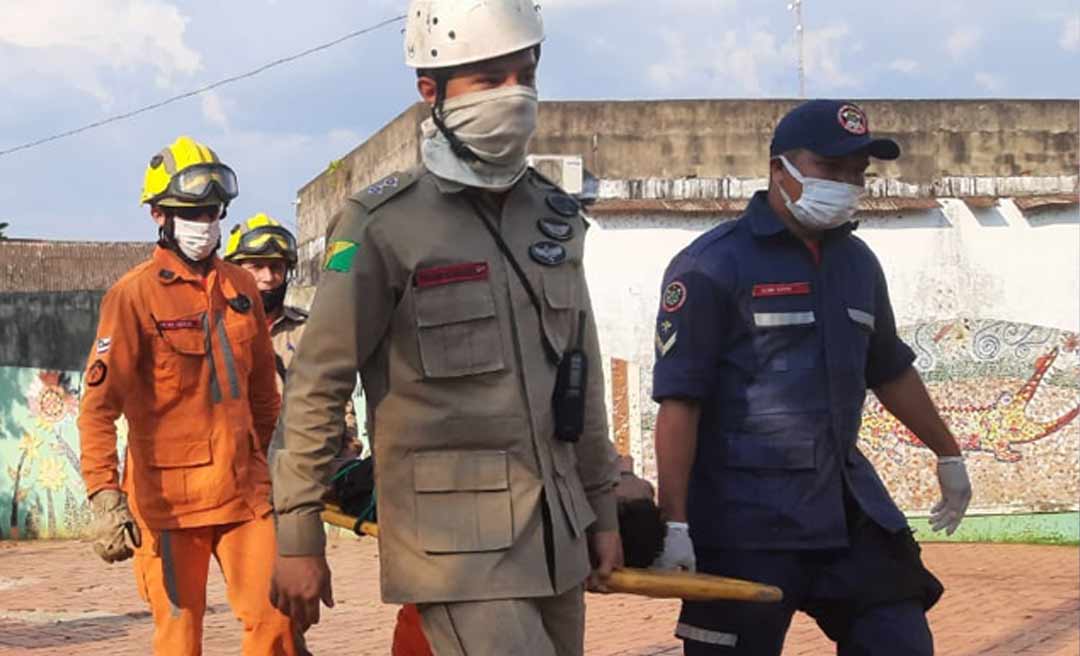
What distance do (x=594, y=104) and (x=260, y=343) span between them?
983 cm

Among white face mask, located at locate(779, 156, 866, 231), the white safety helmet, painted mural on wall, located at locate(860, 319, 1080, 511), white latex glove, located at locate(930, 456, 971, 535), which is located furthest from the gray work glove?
painted mural on wall, located at locate(860, 319, 1080, 511)

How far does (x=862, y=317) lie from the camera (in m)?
4.52

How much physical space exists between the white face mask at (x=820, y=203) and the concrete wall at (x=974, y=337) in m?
10.4

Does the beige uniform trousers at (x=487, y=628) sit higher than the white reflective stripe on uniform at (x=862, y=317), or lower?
lower

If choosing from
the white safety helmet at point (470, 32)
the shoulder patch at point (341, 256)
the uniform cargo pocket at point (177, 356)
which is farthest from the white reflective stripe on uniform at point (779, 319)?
the uniform cargo pocket at point (177, 356)

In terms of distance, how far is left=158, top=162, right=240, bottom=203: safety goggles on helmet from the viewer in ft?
18.4

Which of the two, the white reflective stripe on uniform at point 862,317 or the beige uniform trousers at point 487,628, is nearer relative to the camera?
the beige uniform trousers at point 487,628

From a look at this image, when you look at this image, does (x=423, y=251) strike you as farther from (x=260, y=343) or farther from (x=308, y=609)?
(x=260, y=343)

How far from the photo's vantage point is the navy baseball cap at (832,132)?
448 centimetres

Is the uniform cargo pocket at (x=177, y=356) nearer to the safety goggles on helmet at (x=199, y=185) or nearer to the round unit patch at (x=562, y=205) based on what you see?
the safety goggles on helmet at (x=199, y=185)

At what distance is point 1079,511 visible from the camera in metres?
14.9

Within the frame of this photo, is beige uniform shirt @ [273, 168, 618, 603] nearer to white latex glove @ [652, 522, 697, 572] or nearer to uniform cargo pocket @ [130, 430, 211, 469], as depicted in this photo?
white latex glove @ [652, 522, 697, 572]

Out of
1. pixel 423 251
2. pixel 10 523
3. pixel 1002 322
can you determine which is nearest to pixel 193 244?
pixel 423 251

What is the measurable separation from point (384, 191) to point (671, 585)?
1.13 metres
